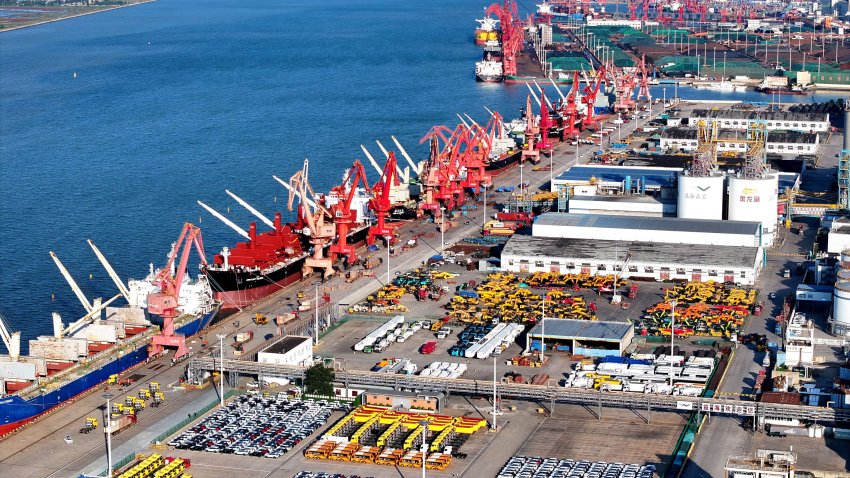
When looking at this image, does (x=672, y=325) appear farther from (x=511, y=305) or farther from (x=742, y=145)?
(x=742, y=145)

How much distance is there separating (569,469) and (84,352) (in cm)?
2034

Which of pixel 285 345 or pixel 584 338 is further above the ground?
pixel 285 345

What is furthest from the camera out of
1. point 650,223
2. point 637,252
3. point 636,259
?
point 650,223

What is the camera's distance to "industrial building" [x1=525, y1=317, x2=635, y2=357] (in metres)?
51.8

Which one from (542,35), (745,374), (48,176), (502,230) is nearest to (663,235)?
(502,230)

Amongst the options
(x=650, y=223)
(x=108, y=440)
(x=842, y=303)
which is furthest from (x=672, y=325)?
(x=108, y=440)

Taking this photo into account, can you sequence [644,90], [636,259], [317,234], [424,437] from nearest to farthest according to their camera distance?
[424,437], [636,259], [317,234], [644,90]

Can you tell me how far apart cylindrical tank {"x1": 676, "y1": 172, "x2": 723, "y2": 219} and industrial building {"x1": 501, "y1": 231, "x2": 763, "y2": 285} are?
5646 millimetres

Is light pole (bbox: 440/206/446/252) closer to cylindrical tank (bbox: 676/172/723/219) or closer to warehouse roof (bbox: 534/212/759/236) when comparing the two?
warehouse roof (bbox: 534/212/759/236)

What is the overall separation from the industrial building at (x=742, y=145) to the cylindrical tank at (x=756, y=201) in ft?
80.8

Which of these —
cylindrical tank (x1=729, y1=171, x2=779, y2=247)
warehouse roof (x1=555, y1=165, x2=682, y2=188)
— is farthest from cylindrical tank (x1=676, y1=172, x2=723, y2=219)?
warehouse roof (x1=555, y1=165, x2=682, y2=188)

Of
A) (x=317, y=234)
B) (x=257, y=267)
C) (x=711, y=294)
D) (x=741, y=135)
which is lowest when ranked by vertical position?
(x=711, y=294)

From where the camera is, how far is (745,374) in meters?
49.4

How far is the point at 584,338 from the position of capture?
52.1 m
